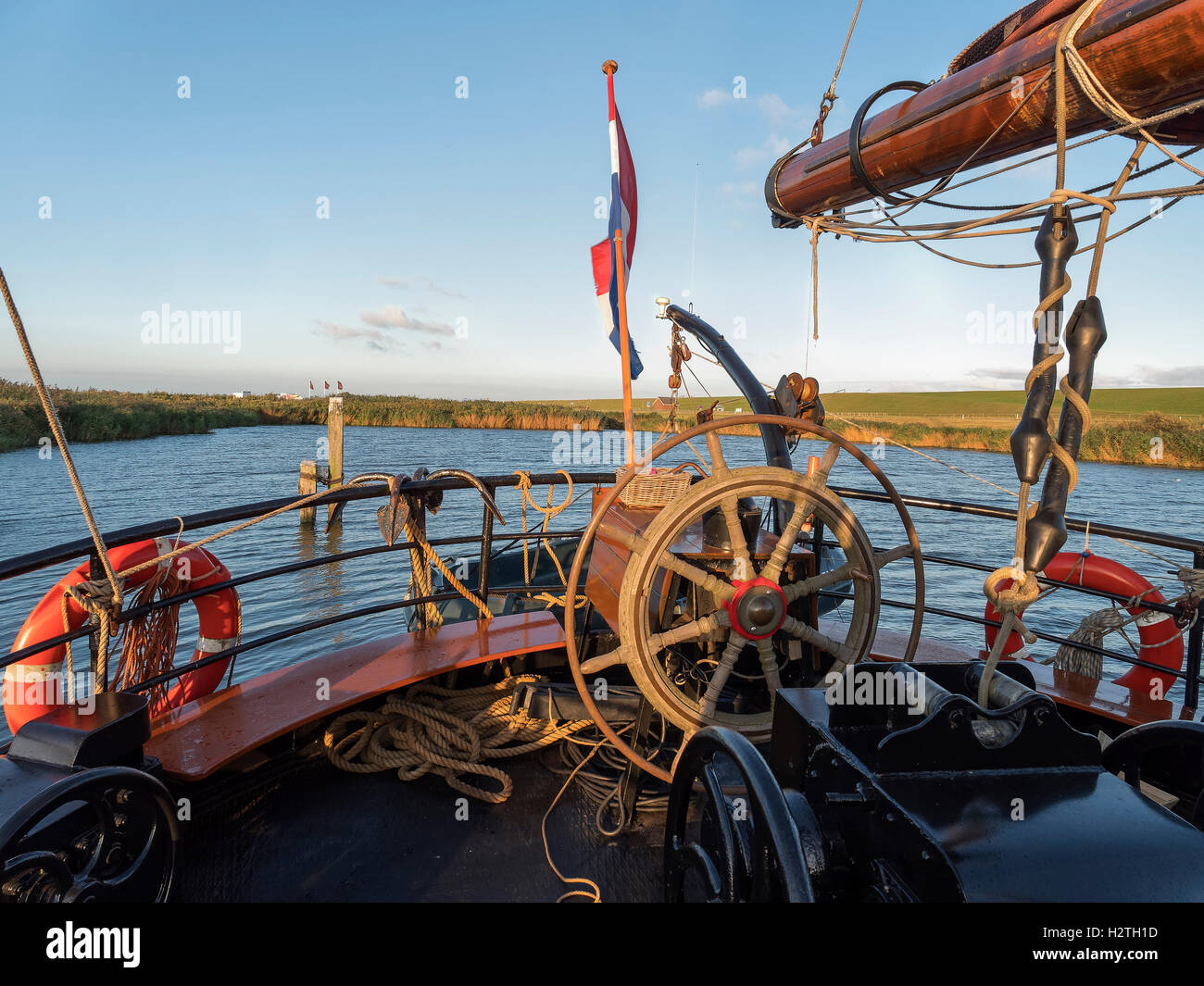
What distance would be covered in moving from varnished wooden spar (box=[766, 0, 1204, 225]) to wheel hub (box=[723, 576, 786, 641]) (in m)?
1.80

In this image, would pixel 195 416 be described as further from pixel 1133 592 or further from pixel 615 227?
pixel 1133 592

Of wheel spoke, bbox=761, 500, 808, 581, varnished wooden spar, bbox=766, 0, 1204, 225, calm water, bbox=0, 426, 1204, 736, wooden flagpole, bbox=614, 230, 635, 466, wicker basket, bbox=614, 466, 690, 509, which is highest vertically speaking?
varnished wooden spar, bbox=766, 0, 1204, 225

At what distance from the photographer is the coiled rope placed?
2820mm

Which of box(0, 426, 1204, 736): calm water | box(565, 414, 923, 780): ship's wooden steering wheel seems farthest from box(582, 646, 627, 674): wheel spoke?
box(0, 426, 1204, 736): calm water

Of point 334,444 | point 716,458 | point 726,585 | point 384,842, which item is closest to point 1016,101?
point 716,458

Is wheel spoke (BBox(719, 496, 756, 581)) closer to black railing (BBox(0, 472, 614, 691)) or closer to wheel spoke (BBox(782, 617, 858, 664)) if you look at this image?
wheel spoke (BBox(782, 617, 858, 664))

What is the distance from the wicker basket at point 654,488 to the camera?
3023 mm

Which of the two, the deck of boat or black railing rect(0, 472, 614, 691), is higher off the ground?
black railing rect(0, 472, 614, 691)

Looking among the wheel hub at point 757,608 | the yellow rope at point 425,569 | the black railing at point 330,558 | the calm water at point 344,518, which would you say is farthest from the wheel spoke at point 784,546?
the calm water at point 344,518

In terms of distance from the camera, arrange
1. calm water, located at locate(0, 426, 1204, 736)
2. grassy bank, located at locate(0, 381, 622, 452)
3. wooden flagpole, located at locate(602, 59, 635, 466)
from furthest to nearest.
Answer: grassy bank, located at locate(0, 381, 622, 452)
calm water, located at locate(0, 426, 1204, 736)
wooden flagpole, located at locate(602, 59, 635, 466)

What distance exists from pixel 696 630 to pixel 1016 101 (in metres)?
2.07

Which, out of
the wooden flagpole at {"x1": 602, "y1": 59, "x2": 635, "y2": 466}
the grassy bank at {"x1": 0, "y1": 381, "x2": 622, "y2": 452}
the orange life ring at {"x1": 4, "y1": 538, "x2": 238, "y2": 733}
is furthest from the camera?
the grassy bank at {"x1": 0, "y1": 381, "x2": 622, "y2": 452}

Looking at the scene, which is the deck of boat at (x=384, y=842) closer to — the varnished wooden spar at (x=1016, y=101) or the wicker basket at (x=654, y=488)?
the wicker basket at (x=654, y=488)
